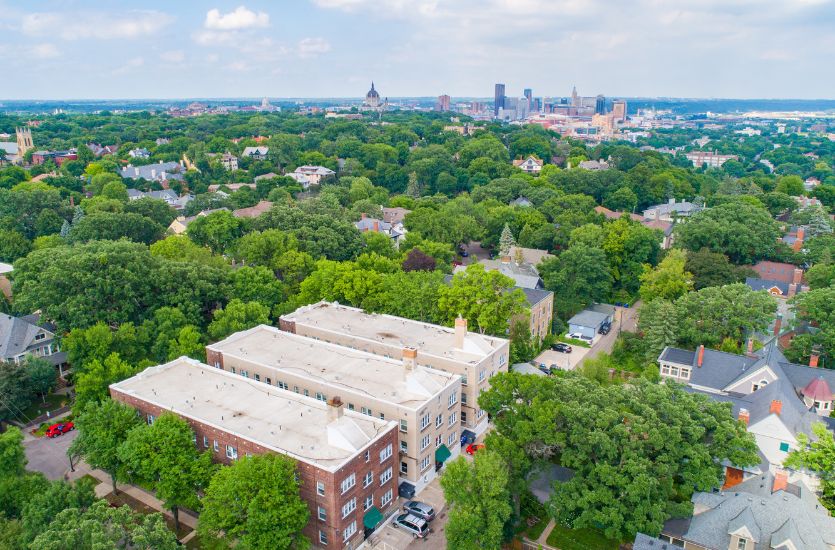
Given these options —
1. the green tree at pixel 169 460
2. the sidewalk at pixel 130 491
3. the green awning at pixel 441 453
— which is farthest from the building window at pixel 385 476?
the sidewalk at pixel 130 491

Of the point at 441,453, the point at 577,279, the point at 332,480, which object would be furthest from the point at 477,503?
the point at 577,279

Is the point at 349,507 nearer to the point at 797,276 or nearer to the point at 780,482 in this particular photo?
the point at 780,482

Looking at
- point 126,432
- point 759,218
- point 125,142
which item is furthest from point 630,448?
point 125,142

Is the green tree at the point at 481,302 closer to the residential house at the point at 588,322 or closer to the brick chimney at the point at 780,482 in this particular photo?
the residential house at the point at 588,322

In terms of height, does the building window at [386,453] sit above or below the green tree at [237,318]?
below

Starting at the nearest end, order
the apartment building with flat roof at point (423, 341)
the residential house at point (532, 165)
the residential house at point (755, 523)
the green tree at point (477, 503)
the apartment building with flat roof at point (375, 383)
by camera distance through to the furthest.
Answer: the green tree at point (477, 503), the residential house at point (755, 523), the apartment building with flat roof at point (375, 383), the apartment building with flat roof at point (423, 341), the residential house at point (532, 165)

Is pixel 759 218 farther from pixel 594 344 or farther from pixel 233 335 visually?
pixel 233 335

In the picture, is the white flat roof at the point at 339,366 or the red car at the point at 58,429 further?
the red car at the point at 58,429

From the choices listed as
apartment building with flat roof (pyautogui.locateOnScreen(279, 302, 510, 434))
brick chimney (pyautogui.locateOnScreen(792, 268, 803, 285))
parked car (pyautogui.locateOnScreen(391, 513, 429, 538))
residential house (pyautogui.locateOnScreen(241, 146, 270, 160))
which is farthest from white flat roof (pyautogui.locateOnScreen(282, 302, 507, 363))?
residential house (pyautogui.locateOnScreen(241, 146, 270, 160))
